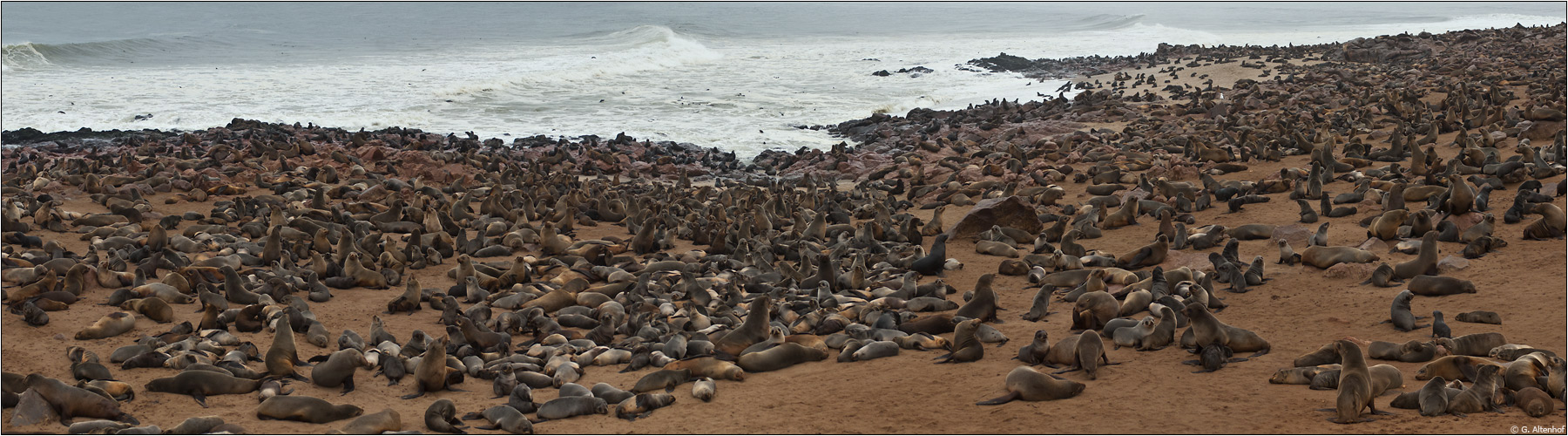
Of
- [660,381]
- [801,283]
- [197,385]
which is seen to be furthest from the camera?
[801,283]

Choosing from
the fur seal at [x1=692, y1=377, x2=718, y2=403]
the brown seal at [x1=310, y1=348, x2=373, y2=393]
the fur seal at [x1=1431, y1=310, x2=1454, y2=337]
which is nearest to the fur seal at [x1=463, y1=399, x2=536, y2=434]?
the fur seal at [x1=692, y1=377, x2=718, y2=403]

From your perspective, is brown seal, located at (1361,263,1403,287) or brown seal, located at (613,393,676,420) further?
brown seal, located at (1361,263,1403,287)

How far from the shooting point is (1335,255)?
321 inches

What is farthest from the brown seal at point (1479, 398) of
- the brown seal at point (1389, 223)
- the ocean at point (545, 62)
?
the ocean at point (545, 62)

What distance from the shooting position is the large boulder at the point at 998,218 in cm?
1117

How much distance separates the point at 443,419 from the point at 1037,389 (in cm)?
304

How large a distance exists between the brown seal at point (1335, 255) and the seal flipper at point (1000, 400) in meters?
3.94

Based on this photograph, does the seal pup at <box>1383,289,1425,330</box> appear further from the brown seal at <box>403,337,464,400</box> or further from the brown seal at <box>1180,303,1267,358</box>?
the brown seal at <box>403,337,464,400</box>

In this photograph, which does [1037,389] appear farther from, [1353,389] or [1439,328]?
[1439,328]

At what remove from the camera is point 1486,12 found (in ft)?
265

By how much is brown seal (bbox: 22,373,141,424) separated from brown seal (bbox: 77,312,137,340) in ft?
6.07

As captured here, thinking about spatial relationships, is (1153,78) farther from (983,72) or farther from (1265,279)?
(1265,279)

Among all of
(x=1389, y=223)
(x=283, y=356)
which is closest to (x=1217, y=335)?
(x=1389, y=223)

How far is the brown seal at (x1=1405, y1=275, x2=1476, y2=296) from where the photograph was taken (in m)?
7.05
